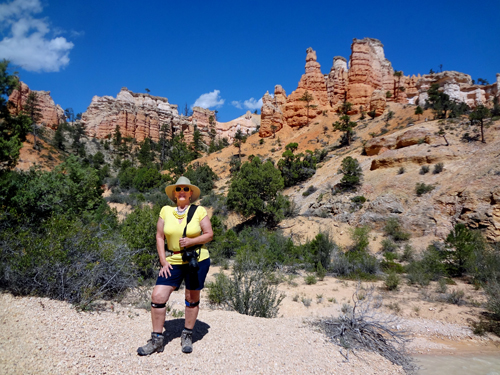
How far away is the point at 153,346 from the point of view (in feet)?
9.05

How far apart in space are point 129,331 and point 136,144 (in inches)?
2475

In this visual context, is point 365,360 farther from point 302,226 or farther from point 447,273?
point 302,226

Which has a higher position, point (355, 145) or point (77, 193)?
point (355, 145)

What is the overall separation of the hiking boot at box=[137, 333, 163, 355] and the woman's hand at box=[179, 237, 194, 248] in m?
0.94

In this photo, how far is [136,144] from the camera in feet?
198

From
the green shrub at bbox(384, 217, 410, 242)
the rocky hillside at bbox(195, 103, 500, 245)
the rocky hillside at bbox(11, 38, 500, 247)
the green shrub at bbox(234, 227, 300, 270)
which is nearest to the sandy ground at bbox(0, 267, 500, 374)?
the green shrub at bbox(234, 227, 300, 270)

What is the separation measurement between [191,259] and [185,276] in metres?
0.25

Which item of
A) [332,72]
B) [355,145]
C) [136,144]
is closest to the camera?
[355,145]

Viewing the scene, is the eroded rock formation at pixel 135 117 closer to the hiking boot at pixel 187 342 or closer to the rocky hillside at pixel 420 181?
the rocky hillside at pixel 420 181

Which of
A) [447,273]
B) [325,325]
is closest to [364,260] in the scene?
[447,273]

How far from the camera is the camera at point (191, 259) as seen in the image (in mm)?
2996

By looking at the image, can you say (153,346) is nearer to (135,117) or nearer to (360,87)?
(360,87)

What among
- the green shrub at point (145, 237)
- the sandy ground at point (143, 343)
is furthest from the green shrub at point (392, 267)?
the green shrub at point (145, 237)

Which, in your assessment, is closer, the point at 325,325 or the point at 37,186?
the point at 325,325
